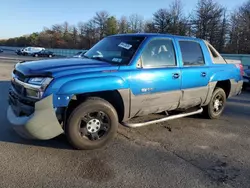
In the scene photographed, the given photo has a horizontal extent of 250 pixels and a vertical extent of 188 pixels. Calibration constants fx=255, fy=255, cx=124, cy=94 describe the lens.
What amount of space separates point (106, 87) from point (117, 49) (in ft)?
3.43

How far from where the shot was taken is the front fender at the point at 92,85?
3.55 metres

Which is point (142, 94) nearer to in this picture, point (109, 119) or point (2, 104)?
point (109, 119)

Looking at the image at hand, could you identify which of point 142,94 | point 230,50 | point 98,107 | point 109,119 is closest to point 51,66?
point 98,107

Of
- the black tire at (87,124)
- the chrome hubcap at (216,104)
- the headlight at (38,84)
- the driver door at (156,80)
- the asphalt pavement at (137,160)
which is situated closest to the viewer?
the asphalt pavement at (137,160)

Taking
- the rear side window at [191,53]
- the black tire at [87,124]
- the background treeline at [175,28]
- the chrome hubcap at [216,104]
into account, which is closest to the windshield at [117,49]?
the black tire at [87,124]

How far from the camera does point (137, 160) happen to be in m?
3.67

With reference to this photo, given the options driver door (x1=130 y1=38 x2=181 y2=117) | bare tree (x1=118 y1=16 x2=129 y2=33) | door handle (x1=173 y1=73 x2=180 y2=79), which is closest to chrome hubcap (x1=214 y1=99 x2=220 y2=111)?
driver door (x1=130 y1=38 x2=181 y2=117)

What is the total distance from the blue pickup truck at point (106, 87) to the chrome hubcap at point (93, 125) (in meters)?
0.02

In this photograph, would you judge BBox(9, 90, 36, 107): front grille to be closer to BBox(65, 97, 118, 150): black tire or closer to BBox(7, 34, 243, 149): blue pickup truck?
BBox(7, 34, 243, 149): blue pickup truck

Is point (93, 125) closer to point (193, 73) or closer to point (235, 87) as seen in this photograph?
point (193, 73)

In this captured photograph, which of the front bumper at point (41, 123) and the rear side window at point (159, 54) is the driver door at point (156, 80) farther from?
the front bumper at point (41, 123)

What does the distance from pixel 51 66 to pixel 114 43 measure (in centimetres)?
143

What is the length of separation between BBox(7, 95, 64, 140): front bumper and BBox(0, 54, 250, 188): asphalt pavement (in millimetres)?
354

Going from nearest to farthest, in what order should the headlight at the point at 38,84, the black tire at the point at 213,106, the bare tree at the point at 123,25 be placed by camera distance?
the headlight at the point at 38,84
the black tire at the point at 213,106
the bare tree at the point at 123,25
